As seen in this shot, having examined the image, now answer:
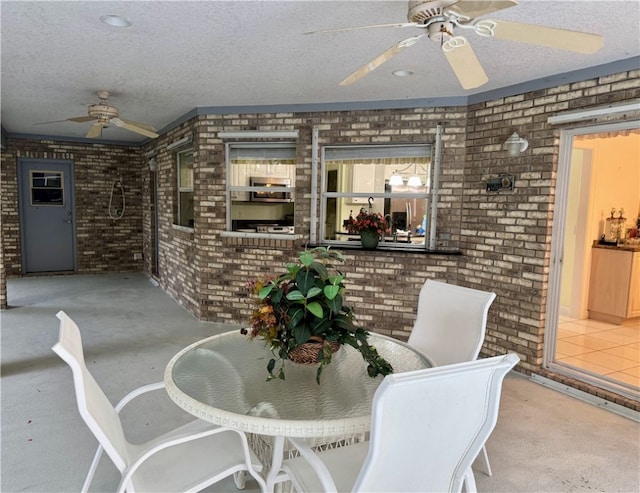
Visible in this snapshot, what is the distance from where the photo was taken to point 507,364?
127 cm

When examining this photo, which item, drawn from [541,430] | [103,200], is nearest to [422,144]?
[541,430]

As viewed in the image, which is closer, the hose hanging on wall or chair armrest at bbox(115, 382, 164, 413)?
chair armrest at bbox(115, 382, 164, 413)

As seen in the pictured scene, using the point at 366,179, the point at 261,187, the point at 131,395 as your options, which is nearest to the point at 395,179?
the point at 366,179

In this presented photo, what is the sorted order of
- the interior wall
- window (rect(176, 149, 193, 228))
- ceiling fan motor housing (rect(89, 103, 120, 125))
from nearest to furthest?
ceiling fan motor housing (rect(89, 103, 120, 125)) < the interior wall < window (rect(176, 149, 193, 228))

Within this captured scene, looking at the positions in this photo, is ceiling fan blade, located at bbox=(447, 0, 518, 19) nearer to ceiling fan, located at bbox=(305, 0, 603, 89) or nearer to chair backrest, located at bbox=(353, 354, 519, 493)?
ceiling fan, located at bbox=(305, 0, 603, 89)

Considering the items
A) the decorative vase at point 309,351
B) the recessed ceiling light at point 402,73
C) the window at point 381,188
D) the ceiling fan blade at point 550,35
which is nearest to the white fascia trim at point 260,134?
the window at point 381,188

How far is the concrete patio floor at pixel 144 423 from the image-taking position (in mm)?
2201

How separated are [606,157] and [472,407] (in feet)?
16.6

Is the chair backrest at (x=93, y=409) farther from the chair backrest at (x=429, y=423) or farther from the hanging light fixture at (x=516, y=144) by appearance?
the hanging light fixture at (x=516, y=144)

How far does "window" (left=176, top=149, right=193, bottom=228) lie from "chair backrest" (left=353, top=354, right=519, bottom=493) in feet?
16.1

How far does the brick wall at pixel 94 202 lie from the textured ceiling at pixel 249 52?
2.99 meters

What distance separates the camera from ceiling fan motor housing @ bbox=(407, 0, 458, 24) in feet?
5.63

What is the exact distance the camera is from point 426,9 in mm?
1765

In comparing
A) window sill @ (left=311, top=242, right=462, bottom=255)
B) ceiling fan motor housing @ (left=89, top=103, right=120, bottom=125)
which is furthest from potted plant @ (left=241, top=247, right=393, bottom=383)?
ceiling fan motor housing @ (left=89, top=103, right=120, bottom=125)
